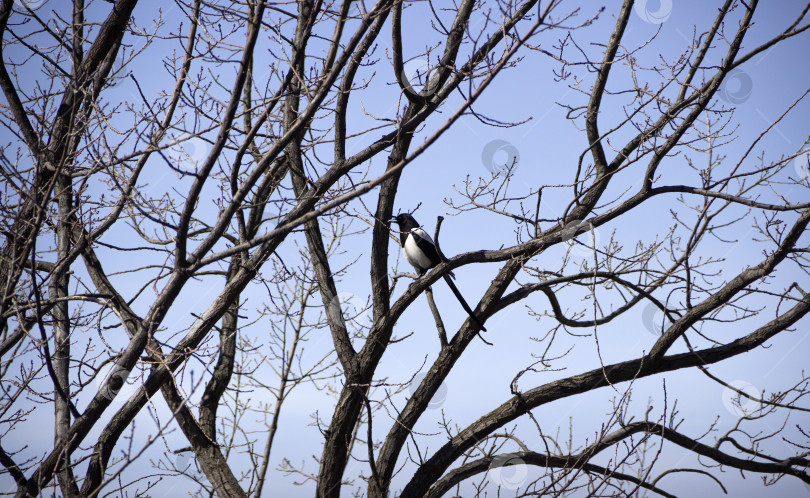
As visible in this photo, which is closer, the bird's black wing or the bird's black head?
the bird's black wing

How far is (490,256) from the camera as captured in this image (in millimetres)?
4039

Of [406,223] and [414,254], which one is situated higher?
[406,223]

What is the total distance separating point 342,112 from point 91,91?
5.05 ft

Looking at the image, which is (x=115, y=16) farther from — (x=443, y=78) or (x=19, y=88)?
(x=443, y=78)

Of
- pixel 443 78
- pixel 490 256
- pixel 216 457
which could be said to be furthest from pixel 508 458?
pixel 443 78

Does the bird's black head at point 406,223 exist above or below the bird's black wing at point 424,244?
above

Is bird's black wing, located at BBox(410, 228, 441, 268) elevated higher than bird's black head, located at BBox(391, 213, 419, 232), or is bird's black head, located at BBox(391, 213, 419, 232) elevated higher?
bird's black head, located at BBox(391, 213, 419, 232)

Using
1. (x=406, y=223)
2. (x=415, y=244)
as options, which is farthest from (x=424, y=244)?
(x=406, y=223)

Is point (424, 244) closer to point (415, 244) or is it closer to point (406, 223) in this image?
point (415, 244)

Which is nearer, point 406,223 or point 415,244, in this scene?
point 415,244

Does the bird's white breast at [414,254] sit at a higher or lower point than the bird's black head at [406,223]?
lower

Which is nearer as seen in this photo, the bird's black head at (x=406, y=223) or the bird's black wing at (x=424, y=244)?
the bird's black wing at (x=424, y=244)

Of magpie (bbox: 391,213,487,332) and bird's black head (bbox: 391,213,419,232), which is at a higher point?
bird's black head (bbox: 391,213,419,232)

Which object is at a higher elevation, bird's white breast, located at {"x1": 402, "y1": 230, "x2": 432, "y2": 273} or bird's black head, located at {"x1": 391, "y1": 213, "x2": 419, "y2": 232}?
bird's black head, located at {"x1": 391, "y1": 213, "x2": 419, "y2": 232}
